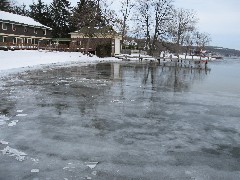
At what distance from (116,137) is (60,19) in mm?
81914

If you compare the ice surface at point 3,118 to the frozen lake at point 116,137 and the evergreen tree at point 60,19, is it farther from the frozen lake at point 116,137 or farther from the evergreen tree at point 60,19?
the evergreen tree at point 60,19

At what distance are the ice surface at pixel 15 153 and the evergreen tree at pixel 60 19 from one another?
79643 mm

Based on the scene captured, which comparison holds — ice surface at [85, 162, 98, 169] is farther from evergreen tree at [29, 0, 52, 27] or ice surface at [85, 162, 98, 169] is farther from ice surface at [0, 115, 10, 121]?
evergreen tree at [29, 0, 52, 27]

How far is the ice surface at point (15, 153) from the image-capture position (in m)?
6.55

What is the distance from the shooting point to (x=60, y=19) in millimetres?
85438

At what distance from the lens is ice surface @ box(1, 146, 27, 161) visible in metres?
6.55

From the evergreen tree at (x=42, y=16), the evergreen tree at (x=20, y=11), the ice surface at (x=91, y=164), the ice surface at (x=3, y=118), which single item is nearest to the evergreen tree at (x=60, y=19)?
the evergreen tree at (x=42, y=16)

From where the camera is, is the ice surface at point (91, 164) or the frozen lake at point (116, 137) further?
the ice surface at point (91, 164)

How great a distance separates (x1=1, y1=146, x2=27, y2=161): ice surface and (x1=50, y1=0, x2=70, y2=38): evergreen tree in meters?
79.6

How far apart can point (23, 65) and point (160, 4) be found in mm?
51030

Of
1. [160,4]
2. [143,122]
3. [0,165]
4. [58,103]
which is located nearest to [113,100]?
[58,103]

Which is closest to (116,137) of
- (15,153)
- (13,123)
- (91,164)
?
(91,164)

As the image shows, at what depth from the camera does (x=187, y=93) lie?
17.0 meters

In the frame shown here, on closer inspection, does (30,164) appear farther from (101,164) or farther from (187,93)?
(187,93)
